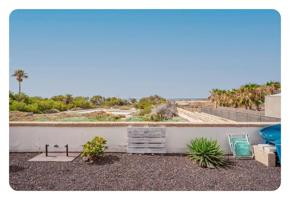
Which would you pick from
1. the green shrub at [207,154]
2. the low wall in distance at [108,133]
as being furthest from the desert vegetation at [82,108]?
the green shrub at [207,154]

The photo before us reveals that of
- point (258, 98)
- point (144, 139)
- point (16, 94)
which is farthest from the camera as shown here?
point (258, 98)

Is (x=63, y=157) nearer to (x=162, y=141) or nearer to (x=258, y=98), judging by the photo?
(x=162, y=141)

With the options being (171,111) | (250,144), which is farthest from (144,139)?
(171,111)

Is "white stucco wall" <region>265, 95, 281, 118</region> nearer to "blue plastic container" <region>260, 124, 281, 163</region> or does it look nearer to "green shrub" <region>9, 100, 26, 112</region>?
"blue plastic container" <region>260, 124, 281, 163</region>

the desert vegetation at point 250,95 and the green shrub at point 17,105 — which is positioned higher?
the desert vegetation at point 250,95

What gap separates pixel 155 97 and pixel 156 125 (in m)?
20.2

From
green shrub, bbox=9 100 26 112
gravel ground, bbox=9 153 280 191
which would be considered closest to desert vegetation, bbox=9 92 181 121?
green shrub, bbox=9 100 26 112

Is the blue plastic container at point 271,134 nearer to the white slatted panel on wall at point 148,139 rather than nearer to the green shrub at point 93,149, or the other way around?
the white slatted panel on wall at point 148,139

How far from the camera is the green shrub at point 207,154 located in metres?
5.07

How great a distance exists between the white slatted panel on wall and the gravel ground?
0.86 feet

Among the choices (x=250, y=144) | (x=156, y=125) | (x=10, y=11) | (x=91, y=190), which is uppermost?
(x=10, y=11)

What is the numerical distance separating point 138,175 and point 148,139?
1.12 meters

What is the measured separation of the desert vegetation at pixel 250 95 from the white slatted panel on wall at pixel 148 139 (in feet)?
64.5

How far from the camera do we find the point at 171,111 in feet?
56.6
